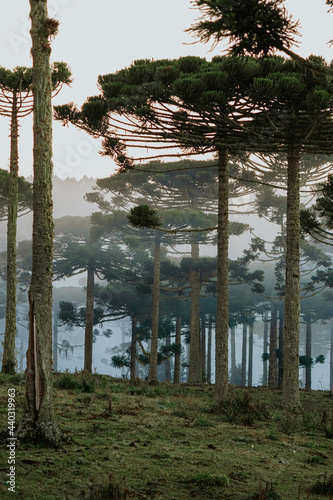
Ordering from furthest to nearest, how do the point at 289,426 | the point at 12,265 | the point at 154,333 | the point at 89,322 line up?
the point at 89,322, the point at 154,333, the point at 12,265, the point at 289,426

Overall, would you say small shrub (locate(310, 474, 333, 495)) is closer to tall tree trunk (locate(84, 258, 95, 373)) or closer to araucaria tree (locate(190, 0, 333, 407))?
araucaria tree (locate(190, 0, 333, 407))

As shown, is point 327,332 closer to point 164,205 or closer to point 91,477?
point 164,205

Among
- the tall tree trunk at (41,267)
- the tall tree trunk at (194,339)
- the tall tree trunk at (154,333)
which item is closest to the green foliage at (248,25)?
the tall tree trunk at (41,267)

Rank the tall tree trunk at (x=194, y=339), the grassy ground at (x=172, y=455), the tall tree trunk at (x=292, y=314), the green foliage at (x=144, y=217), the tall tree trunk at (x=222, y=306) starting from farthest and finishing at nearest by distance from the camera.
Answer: the tall tree trunk at (x=194, y=339), the tall tree trunk at (x=222, y=306), the tall tree trunk at (x=292, y=314), the green foliage at (x=144, y=217), the grassy ground at (x=172, y=455)

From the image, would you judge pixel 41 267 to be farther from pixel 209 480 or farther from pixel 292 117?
pixel 292 117

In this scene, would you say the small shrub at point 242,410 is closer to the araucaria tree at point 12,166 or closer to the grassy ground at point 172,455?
the grassy ground at point 172,455

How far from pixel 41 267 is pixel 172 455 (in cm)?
288

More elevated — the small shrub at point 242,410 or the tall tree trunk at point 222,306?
the tall tree trunk at point 222,306

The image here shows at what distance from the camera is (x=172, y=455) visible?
6.55m

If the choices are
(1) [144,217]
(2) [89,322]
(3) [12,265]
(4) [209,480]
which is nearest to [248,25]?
(4) [209,480]

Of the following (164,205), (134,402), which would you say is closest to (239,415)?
(134,402)

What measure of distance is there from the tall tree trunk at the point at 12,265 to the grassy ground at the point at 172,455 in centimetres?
360

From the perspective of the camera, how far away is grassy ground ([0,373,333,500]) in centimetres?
517

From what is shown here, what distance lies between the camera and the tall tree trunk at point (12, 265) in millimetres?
14351
